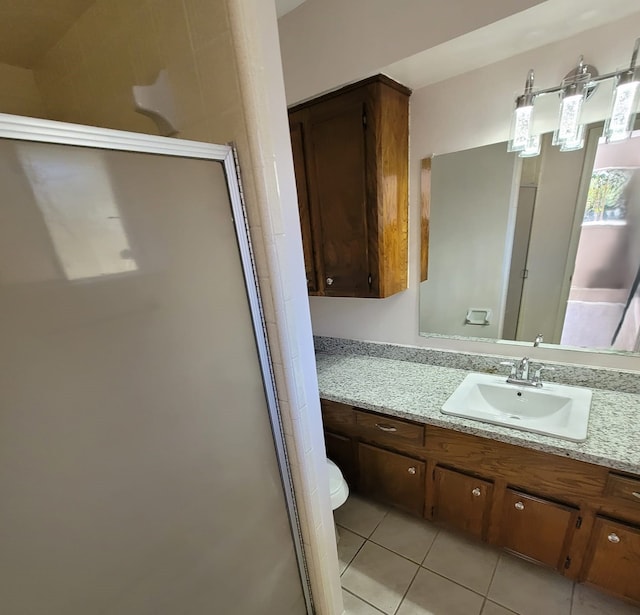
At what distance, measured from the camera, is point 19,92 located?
1448 mm

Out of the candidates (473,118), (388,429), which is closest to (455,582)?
(388,429)

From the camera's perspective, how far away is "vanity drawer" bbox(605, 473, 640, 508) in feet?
3.40

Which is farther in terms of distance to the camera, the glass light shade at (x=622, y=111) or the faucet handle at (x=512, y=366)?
the faucet handle at (x=512, y=366)

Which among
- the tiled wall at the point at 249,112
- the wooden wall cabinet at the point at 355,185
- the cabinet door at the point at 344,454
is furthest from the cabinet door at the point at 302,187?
the cabinet door at the point at 344,454

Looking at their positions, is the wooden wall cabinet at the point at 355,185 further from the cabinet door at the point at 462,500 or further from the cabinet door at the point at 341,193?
the cabinet door at the point at 462,500

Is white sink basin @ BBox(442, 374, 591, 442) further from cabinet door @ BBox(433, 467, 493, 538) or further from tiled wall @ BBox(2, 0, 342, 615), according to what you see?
tiled wall @ BBox(2, 0, 342, 615)

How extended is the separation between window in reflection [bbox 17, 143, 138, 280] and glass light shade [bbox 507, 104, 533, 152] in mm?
1474

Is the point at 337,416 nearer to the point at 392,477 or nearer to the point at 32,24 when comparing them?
the point at 392,477

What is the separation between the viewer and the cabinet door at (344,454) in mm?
1716

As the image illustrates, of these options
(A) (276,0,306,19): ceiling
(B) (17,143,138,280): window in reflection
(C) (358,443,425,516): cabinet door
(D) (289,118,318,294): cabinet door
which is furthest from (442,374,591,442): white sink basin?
(A) (276,0,306,19): ceiling

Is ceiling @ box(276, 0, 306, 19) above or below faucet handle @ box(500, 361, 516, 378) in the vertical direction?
above

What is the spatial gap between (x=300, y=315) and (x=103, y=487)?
1.92 ft

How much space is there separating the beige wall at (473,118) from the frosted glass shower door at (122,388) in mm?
1162

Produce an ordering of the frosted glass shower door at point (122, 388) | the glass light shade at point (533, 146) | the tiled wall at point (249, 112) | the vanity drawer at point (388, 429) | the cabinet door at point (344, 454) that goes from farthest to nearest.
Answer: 1. the cabinet door at point (344, 454)
2. the vanity drawer at point (388, 429)
3. the glass light shade at point (533, 146)
4. the tiled wall at point (249, 112)
5. the frosted glass shower door at point (122, 388)
